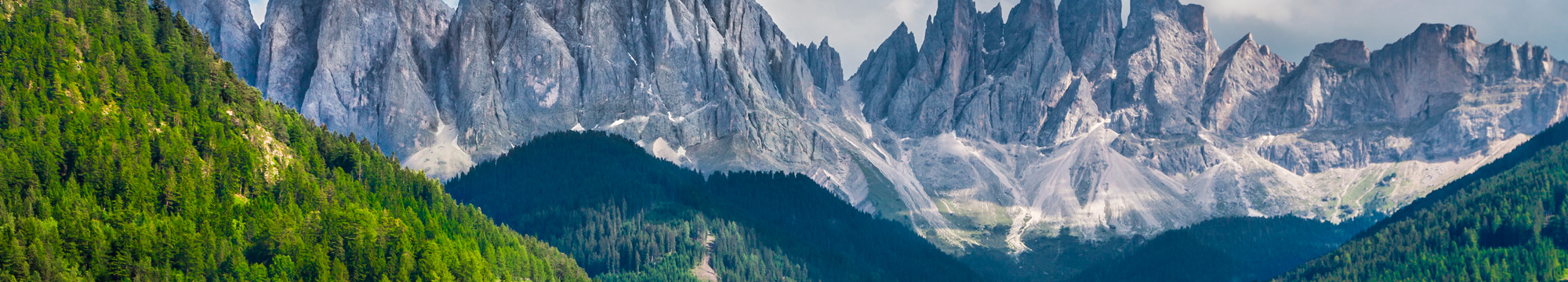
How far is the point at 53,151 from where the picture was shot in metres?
128

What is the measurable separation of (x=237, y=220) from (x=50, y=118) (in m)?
17.2

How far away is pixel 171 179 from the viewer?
133 meters

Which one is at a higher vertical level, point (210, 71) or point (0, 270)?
point (210, 71)

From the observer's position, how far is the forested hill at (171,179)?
122562 millimetres

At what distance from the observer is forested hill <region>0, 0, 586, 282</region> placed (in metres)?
123

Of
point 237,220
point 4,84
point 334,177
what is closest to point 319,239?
point 237,220

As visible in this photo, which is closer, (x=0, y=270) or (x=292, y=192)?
(x=0, y=270)

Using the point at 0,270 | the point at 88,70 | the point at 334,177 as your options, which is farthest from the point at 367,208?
the point at 0,270

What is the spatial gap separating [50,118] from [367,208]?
→ 99.6 ft

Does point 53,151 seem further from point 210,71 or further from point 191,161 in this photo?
point 210,71

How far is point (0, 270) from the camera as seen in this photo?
365 feet

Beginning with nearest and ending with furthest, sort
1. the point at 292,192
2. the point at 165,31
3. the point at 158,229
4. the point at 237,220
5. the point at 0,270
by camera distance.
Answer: the point at 0,270 → the point at 158,229 → the point at 237,220 → the point at 292,192 → the point at 165,31

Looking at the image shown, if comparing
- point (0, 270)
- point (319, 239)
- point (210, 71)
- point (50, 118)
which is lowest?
point (0, 270)

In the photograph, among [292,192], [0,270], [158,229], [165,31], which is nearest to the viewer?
[0,270]
